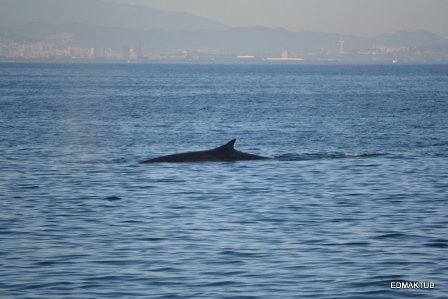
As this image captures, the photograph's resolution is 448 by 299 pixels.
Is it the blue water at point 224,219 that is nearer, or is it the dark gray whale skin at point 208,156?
the blue water at point 224,219

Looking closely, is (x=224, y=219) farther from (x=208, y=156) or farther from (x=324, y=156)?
(x=324, y=156)

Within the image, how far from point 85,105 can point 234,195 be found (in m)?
53.5

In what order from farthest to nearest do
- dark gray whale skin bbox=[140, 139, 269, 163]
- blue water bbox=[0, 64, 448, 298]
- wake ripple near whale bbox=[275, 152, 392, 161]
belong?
1. wake ripple near whale bbox=[275, 152, 392, 161]
2. dark gray whale skin bbox=[140, 139, 269, 163]
3. blue water bbox=[0, 64, 448, 298]

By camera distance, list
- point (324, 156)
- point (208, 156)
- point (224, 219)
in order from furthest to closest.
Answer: point (324, 156)
point (208, 156)
point (224, 219)

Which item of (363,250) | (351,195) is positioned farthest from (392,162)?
(363,250)

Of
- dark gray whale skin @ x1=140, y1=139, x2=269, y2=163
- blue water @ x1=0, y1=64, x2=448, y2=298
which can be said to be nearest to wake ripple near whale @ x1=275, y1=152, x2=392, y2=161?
blue water @ x1=0, y1=64, x2=448, y2=298

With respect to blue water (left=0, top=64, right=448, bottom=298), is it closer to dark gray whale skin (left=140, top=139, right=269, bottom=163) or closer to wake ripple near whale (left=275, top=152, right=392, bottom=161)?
wake ripple near whale (left=275, top=152, right=392, bottom=161)

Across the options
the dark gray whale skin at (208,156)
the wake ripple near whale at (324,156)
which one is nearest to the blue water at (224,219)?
the wake ripple near whale at (324,156)

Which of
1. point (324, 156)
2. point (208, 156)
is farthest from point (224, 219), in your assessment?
point (324, 156)

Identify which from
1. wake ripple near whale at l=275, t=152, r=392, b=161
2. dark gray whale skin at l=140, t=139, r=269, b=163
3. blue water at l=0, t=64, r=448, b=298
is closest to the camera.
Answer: blue water at l=0, t=64, r=448, b=298

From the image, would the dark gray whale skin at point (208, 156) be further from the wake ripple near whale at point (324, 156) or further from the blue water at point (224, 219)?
the wake ripple near whale at point (324, 156)

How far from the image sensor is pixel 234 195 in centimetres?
2116

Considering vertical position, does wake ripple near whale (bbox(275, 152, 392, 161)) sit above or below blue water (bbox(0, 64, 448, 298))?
below

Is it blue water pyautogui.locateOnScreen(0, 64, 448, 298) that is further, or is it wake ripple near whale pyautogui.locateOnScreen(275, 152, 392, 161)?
wake ripple near whale pyautogui.locateOnScreen(275, 152, 392, 161)
